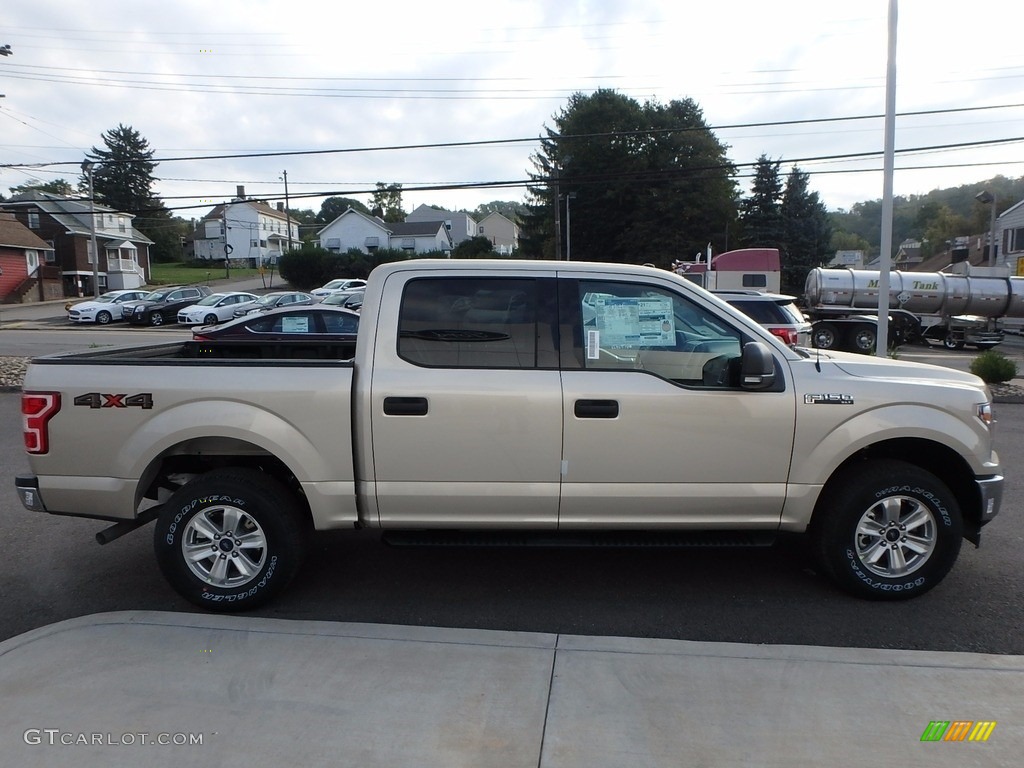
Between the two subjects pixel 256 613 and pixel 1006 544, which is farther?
pixel 1006 544

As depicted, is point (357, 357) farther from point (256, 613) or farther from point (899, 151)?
point (899, 151)

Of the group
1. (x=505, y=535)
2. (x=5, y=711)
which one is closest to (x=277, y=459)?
(x=505, y=535)

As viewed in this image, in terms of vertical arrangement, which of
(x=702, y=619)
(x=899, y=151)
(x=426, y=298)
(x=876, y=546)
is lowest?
(x=702, y=619)

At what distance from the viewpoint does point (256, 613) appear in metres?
4.37

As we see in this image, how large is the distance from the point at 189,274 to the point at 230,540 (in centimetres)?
7815

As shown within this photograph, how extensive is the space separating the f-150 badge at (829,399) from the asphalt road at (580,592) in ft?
3.96

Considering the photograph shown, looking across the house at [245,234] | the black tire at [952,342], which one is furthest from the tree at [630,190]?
the house at [245,234]

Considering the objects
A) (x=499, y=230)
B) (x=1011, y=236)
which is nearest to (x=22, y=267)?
(x=1011, y=236)

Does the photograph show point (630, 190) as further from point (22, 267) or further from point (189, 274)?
point (189, 274)

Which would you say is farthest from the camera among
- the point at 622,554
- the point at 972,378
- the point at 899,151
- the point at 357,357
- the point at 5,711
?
the point at 899,151

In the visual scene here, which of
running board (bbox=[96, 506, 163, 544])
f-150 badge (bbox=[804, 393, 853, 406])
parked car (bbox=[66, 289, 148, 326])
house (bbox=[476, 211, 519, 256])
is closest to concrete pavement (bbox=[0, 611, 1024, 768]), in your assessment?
running board (bbox=[96, 506, 163, 544])

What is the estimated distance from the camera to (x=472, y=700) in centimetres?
333

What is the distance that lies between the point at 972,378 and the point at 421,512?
342 cm

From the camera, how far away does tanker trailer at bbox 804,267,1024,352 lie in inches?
930
